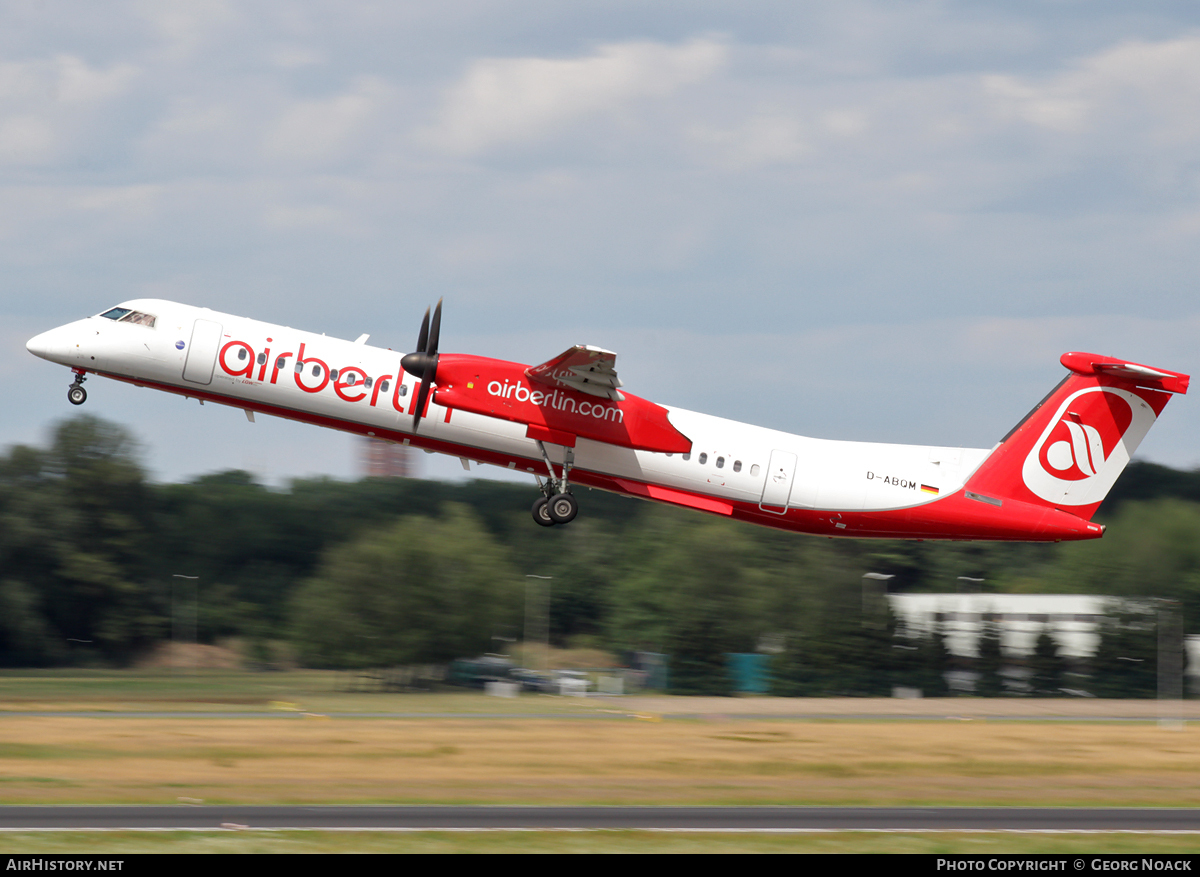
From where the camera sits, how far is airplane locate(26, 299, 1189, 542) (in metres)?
25.8

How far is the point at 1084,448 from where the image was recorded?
28500mm

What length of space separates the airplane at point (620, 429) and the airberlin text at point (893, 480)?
0.03 meters

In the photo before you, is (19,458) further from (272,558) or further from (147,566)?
(272,558)

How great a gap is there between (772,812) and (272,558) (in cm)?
6138

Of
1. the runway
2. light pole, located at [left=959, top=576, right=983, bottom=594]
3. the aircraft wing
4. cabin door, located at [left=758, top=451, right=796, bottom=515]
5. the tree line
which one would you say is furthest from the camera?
light pole, located at [left=959, top=576, right=983, bottom=594]

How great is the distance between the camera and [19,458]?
229 feet

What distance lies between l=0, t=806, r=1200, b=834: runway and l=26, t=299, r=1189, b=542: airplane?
6.89 m

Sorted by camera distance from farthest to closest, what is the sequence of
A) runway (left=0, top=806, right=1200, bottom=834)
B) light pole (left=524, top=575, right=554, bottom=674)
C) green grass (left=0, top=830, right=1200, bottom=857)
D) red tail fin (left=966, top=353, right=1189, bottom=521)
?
light pole (left=524, top=575, right=554, bottom=674) < red tail fin (left=966, top=353, right=1189, bottom=521) < runway (left=0, top=806, right=1200, bottom=834) < green grass (left=0, top=830, right=1200, bottom=857)

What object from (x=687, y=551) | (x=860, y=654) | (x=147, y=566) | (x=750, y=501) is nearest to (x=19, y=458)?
(x=147, y=566)

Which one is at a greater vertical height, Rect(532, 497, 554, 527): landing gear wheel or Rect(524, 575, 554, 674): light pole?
Answer: Rect(532, 497, 554, 527): landing gear wheel

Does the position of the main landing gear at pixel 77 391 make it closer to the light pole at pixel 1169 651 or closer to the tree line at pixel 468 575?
the tree line at pixel 468 575

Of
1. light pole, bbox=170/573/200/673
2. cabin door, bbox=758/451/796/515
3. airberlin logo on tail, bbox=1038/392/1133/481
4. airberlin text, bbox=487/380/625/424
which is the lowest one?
light pole, bbox=170/573/200/673

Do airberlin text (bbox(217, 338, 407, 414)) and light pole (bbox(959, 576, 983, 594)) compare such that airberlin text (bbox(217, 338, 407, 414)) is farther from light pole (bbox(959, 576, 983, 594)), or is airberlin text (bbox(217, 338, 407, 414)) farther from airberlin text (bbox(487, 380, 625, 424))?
light pole (bbox(959, 576, 983, 594))

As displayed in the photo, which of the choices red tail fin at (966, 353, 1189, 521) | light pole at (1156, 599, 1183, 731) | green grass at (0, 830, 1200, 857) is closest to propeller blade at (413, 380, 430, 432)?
green grass at (0, 830, 1200, 857)
